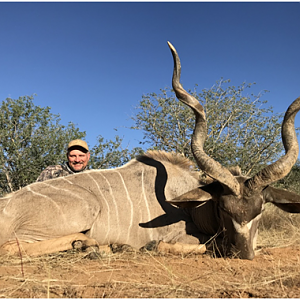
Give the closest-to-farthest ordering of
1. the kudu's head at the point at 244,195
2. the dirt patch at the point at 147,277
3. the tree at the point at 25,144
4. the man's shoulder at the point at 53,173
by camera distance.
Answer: the dirt patch at the point at 147,277 < the kudu's head at the point at 244,195 < the man's shoulder at the point at 53,173 < the tree at the point at 25,144

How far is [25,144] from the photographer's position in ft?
22.5

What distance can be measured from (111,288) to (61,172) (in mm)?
2969

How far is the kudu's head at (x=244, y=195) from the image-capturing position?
2686mm

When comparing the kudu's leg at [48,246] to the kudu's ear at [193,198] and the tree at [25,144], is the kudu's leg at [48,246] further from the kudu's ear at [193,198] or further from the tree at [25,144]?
→ the tree at [25,144]

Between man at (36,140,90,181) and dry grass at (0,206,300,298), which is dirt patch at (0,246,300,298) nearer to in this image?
dry grass at (0,206,300,298)

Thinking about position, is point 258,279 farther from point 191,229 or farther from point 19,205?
point 19,205

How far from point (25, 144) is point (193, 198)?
Answer: 4903mm

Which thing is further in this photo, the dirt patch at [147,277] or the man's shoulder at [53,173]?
the man's shoulder at [53,173]

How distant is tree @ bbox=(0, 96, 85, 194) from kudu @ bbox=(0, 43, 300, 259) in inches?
135

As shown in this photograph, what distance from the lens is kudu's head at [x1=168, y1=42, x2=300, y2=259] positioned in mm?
2686

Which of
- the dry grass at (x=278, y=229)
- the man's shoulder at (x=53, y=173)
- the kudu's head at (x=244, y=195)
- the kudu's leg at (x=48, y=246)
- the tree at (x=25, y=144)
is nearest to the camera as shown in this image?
the kudu's head at (x=244, y=195)

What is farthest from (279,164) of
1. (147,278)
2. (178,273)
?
(147,278)

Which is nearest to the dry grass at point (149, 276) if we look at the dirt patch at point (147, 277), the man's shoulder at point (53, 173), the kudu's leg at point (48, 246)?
the dirt patch at point (147, 277)

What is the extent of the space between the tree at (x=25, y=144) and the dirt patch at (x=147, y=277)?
158 inches
